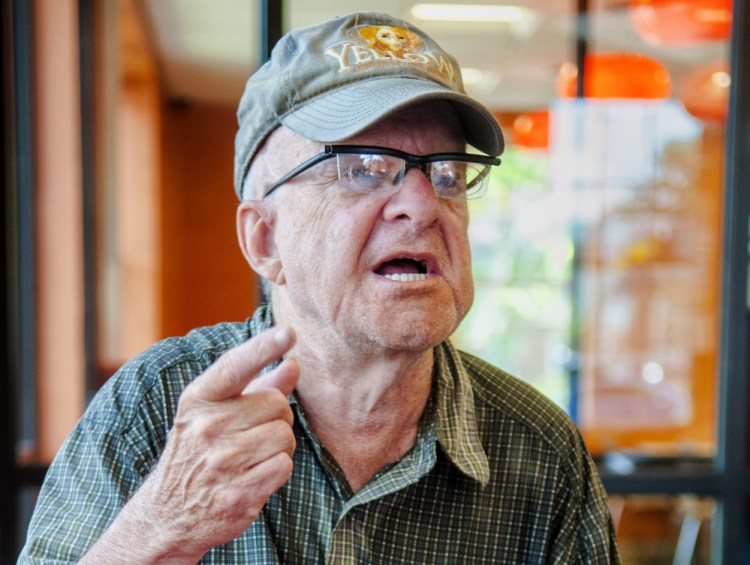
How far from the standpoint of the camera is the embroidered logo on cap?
3.73ft

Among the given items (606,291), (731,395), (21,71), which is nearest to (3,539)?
(21,71)

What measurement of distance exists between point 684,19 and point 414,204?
275cm

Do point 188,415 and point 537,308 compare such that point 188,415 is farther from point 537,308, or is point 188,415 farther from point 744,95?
point 537,308

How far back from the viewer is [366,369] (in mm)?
1137

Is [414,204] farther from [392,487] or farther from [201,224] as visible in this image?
[201,224]

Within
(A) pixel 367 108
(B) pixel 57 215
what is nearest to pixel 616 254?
(B) pixel 57 215

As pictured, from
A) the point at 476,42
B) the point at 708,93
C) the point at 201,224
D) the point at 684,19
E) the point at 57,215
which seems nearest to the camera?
the point at 57,215

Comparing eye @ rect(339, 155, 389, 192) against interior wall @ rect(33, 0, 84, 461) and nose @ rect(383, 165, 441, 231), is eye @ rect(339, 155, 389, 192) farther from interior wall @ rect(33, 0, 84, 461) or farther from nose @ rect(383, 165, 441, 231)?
interior wall @ rect(33, 0, 84, 461)

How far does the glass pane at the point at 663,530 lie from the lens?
435cm

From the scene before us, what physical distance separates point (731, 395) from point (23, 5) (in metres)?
2.42

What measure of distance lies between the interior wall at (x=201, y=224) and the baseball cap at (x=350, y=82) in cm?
701

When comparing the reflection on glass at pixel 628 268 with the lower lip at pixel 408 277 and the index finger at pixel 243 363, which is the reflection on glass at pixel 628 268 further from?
the index finger at pixel 243 363

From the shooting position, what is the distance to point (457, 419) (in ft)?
3.95

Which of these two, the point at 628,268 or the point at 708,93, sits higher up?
the point at 708,93
